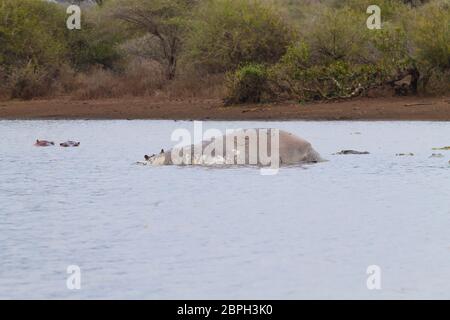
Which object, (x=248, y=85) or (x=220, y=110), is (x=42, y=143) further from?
(x=248, y=85)

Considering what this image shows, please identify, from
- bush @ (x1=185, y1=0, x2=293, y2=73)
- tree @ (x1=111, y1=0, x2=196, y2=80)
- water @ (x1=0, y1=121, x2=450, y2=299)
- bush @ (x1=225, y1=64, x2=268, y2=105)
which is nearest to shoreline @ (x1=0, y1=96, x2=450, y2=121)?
bush @ (x1=225, y1=64, x2=268, y2=105)

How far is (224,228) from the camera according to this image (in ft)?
37.2

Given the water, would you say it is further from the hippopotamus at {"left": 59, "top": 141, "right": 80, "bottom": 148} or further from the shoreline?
the shoreline

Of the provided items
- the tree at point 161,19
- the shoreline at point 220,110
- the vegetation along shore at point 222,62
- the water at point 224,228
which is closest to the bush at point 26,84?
the vegetation along shore at point 222,62

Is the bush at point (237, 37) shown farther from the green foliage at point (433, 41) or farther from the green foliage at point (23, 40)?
the green foliage at point (23, 40)

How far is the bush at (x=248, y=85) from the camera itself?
3167cm

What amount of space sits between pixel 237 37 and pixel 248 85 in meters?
4.06

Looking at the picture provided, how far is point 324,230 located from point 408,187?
4.04 meters

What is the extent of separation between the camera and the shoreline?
29062 millimetres

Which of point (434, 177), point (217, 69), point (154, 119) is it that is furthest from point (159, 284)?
point (217, 69)

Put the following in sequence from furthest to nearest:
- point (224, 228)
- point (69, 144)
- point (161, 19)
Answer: point (161, 19), point (69, 144), point (224, 228)

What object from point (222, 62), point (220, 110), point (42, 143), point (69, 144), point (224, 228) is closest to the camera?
point (224, 228)

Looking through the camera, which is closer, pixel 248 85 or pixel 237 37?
pixel 248 85

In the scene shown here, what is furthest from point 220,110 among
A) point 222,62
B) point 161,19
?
point 161,19
